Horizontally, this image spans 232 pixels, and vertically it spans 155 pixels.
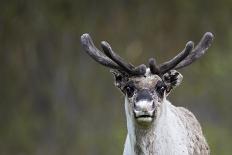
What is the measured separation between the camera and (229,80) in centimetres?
2392

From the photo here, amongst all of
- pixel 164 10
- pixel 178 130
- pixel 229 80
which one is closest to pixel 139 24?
pixel 164 10

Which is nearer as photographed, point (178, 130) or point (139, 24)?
point (178, 130)

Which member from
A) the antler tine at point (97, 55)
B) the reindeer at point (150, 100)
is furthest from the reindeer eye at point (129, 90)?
the antler tine at point (97, 55)

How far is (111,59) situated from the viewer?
13000 millimetres

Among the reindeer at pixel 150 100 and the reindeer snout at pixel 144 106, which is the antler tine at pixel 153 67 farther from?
the reindeer snout at pixel 144 106

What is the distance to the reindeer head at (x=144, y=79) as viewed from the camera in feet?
40.3

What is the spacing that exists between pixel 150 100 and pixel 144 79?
0.42 m

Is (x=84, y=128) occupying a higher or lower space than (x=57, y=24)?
lower

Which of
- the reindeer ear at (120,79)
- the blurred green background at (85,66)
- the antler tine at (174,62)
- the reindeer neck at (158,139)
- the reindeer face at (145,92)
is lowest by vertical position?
the reindeer neck at (158,139)

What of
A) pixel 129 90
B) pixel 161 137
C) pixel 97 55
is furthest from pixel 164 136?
pixel 97 55

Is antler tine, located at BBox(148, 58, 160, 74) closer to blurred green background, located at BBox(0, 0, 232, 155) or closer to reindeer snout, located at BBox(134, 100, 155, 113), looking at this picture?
reindeer snout, located at BBox(134, 100, 155, 113)

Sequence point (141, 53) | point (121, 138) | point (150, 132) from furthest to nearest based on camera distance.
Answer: point (141, 53) < point (121, 138) < point (150, 132)

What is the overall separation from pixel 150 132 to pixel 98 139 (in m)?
11.0

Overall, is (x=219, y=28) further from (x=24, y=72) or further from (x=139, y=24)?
(x=24, y=72)
